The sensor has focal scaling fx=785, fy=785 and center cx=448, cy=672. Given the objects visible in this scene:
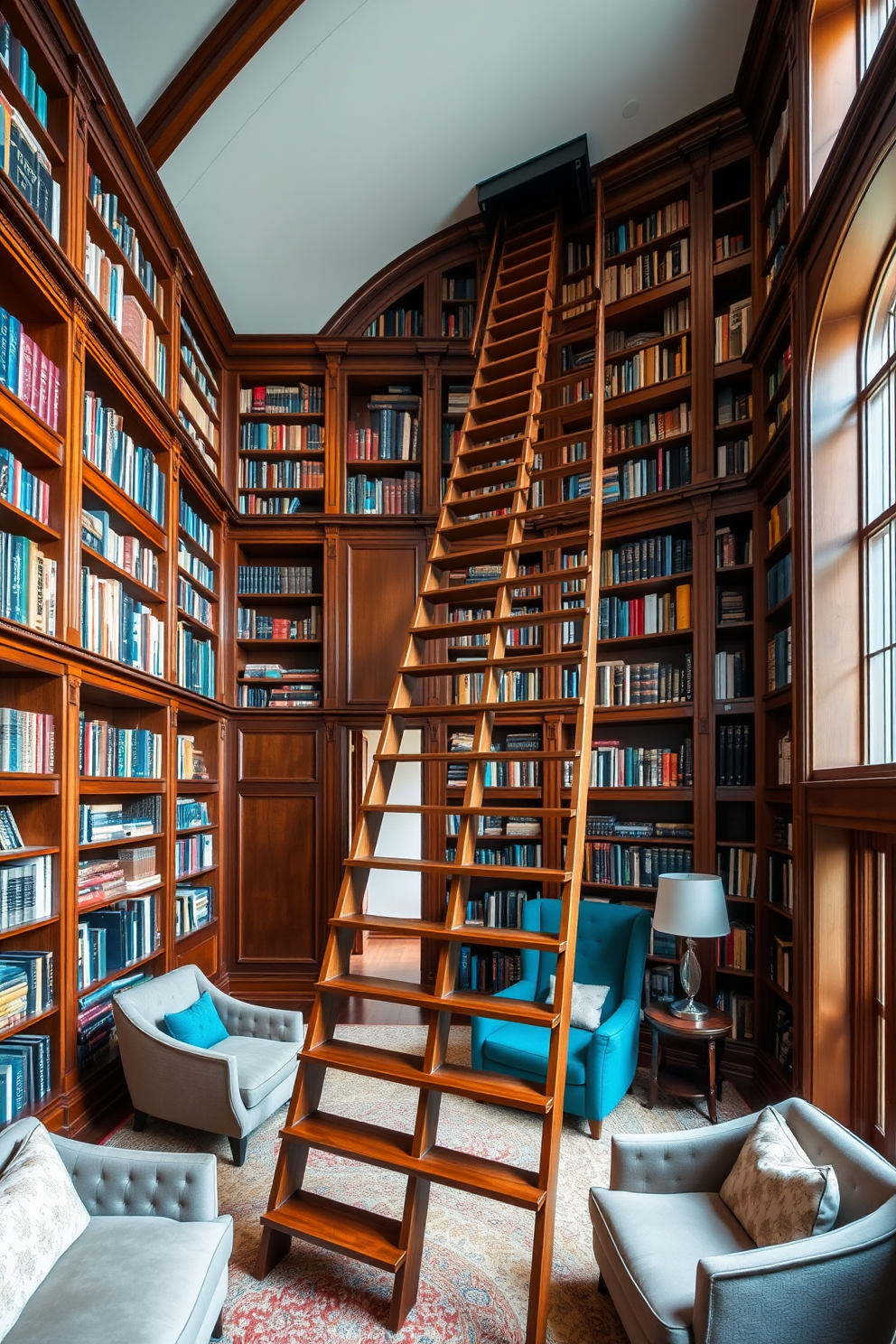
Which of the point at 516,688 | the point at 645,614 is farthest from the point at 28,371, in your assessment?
the point at 645,614

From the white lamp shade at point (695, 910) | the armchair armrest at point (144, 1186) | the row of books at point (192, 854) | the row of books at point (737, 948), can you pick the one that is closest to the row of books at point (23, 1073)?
the armchair armrest at point (144, 1186)

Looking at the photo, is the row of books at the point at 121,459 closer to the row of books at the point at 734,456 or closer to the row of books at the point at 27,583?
the row of books at the point at 27,583

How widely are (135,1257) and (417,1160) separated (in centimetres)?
79

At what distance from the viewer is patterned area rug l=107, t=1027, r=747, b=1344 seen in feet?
7.36

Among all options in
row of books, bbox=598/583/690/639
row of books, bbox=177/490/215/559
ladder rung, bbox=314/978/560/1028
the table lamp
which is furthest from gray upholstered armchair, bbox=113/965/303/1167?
row of books, bbox=598/583/690/639

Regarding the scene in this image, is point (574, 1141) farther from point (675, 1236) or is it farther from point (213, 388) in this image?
point (213, 388)

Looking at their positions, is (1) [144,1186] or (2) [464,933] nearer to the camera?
(1) [144,1186]

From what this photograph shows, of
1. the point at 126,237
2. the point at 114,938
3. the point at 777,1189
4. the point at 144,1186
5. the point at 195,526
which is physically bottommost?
the point at 144,1186

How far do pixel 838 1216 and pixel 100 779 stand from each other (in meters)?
→ 2.99

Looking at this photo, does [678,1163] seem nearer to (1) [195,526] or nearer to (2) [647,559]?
(2) [647,559]

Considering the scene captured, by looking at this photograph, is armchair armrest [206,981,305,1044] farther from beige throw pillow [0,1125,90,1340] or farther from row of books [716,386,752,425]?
row of books [716,386,752,425]

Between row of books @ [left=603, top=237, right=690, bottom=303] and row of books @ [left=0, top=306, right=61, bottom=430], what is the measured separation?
3180 mm

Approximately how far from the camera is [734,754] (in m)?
4.19

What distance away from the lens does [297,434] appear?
5.46 metres
